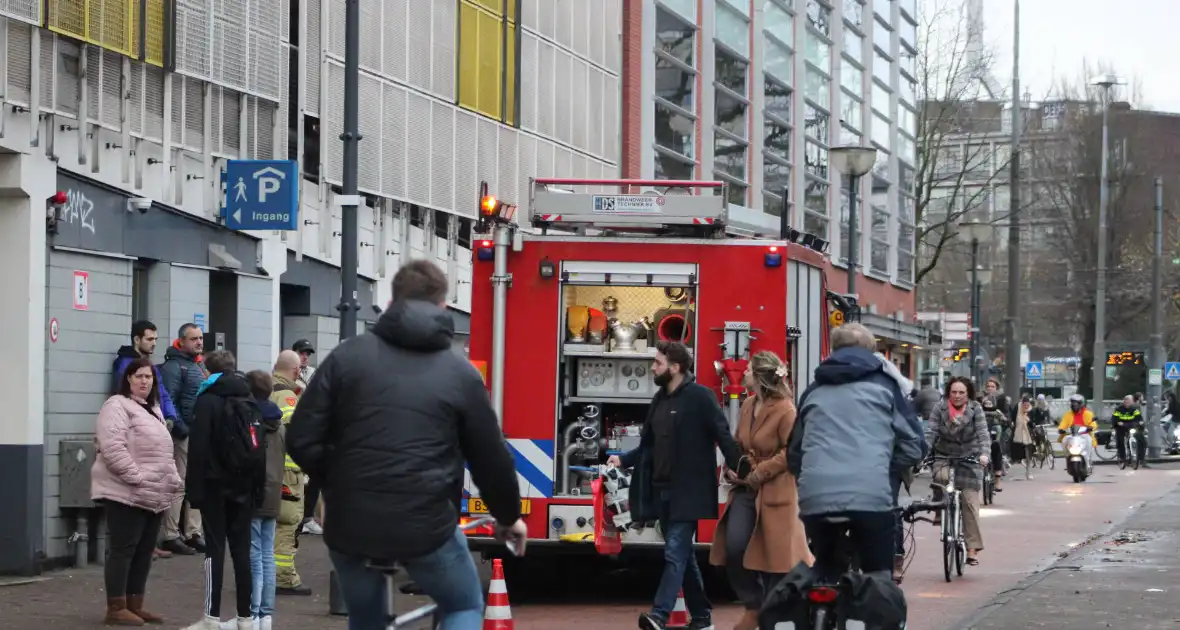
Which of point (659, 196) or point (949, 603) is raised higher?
point (659, 196)

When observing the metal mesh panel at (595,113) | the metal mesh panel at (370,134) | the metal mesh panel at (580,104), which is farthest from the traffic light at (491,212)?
the metal mesh panel at (595,113)

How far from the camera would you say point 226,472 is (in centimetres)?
1059

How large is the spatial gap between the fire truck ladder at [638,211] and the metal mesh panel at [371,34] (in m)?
10.4

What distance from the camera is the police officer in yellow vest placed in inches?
518

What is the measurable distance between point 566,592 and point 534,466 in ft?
5.43

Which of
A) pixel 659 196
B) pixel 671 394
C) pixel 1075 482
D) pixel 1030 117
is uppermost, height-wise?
pixel 1030 117

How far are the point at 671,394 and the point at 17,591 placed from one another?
5.35m

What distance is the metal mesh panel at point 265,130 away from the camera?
19875 millimetres

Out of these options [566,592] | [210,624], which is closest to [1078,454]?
[566,592]

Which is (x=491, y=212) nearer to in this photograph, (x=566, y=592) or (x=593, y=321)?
(x=593, y=321)

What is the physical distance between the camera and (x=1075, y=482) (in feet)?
114

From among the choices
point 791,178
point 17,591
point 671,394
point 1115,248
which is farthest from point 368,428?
point 1115,248

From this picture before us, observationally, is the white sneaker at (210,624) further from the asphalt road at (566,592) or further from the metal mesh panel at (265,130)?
the metal mesh panel at (265,130)

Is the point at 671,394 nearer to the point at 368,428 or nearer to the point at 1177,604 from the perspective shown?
the point at 1177,604
